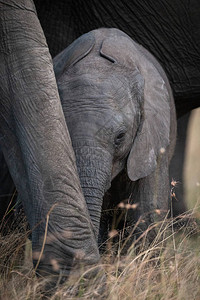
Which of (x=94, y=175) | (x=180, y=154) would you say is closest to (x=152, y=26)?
(x=180, y=154)

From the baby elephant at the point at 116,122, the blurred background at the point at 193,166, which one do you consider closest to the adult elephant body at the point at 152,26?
the blurred background at the point at 193,166

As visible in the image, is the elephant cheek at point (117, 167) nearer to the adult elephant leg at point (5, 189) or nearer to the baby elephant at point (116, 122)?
the baby elephant at point (116, 122)

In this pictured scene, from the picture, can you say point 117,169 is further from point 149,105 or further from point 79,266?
point 79,266

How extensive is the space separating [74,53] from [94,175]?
2.63ft

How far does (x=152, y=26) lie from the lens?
16.1 ft

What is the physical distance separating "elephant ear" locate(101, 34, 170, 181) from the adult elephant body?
0.71 m

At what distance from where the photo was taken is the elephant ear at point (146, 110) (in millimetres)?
3811

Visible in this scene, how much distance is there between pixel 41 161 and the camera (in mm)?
2729

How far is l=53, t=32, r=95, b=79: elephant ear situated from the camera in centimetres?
390

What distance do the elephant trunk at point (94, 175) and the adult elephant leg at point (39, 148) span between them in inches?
20.9

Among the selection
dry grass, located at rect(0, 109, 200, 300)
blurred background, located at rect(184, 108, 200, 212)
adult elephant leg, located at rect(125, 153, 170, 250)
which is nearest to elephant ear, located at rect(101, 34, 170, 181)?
adult elephant leg, located at rect(125, 153, 170, 250)

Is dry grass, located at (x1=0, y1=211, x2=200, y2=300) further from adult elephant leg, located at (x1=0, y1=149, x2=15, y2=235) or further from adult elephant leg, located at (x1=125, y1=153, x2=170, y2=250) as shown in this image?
adult elephant leg, located at (x1=0, y1=149, x2=15, y2=235)

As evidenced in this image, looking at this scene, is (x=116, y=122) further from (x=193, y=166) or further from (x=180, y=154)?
(x=193, y=166)

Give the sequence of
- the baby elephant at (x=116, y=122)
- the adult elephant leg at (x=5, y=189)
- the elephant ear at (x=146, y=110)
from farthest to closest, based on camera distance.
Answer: the adult elephant leg at (x=5, y=189)
the elephant ear at (x=146, y=110)
the baby elephant at (x=116, y=122)
